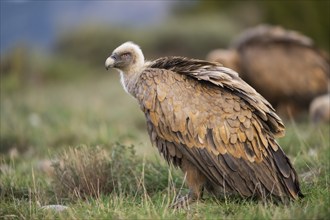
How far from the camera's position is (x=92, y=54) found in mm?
25484

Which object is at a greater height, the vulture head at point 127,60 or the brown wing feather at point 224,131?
the vulture head at point 127,60

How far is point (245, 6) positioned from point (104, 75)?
890 cm

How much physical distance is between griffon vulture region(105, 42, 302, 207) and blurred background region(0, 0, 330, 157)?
2692mm

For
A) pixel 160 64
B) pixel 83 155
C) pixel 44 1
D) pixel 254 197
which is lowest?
pixel 254 197

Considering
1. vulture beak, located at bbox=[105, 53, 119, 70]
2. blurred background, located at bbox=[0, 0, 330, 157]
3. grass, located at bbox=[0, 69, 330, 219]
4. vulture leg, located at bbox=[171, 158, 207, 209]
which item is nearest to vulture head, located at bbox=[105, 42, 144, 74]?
vulture beak, located at bbox=[105, 53, 119, 70]

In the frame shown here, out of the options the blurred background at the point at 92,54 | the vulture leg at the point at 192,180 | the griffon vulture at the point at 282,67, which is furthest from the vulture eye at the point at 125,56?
the griffon vulture at the point at 282,67

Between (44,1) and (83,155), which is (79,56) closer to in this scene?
(44,1)

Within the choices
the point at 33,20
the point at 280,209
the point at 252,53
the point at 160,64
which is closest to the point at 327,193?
the point at 280,209

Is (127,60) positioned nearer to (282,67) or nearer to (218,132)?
(218,132)

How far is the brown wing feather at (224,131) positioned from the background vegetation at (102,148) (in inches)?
9.1

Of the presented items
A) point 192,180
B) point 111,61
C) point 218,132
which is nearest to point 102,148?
point 111,61

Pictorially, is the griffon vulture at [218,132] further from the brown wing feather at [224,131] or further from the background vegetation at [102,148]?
the background vegetation at [102,148]

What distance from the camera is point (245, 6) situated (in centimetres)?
2809

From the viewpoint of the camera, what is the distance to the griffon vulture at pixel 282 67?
11.9m
